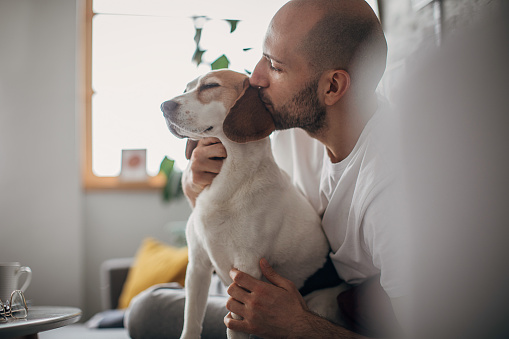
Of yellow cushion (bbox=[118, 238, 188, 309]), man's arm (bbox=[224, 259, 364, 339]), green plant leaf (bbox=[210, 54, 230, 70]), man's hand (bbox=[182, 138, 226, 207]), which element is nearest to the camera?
man's arm (bbox=[224, 259, 364, 339])

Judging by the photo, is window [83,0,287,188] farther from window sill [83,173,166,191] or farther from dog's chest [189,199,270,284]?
dog's chest [189,199,270,284]

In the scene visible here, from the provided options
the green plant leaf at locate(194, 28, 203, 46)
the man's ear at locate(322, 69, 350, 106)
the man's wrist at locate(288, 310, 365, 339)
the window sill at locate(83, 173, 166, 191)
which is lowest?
the man's wrist at locate(288, 310, 365, 339)

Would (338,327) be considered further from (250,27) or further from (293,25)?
(250,27)

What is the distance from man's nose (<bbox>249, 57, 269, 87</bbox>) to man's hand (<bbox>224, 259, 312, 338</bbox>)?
1.21 feet

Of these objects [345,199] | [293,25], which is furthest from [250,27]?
[345,199]

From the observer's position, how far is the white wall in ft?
9.39

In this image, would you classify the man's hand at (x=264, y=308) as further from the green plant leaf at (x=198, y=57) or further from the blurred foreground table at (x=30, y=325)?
the green plant leaf at (x=198, y=57)

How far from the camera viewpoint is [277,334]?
33.2 inches

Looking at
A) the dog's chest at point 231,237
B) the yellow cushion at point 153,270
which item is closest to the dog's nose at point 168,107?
the dog's chest at point 231,237

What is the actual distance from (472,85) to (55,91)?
310cm

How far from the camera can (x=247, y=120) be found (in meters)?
0.87

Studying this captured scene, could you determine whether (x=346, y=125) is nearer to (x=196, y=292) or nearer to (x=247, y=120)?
(x=247, y=120)

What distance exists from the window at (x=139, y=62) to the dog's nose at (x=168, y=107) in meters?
0.52

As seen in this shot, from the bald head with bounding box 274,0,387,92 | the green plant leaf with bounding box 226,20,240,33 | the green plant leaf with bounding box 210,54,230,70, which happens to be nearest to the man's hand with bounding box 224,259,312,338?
the bald head with bounding box 274,0,387,92
